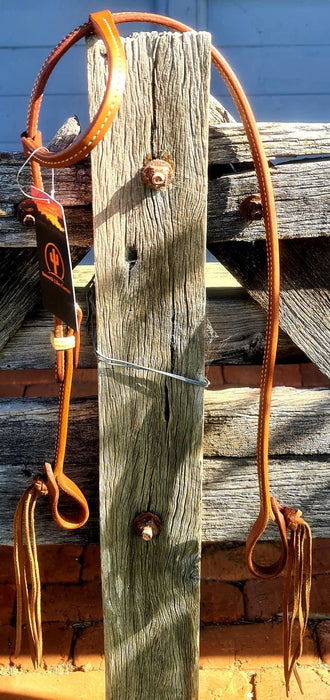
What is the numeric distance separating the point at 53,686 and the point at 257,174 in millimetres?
1451

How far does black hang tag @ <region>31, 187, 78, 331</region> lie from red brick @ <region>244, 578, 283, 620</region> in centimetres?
130

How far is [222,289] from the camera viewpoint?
58.2 inches

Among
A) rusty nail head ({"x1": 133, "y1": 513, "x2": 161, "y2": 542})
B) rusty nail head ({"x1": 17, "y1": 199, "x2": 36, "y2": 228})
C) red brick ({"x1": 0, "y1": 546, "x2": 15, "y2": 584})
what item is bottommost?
red brick ({"x1": 0, "y1": 546, "x2": 15, "y2": 584})

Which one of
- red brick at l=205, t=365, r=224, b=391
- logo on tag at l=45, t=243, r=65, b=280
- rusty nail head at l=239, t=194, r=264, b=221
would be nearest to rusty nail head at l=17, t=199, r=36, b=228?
logo on tag at l=45, t=243, r=65, b=280

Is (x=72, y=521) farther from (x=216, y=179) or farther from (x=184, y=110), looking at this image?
(x=184, y=110)

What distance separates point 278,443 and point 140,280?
0.50 meters

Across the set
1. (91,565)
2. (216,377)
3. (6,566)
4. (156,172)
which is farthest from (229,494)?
(216,377)

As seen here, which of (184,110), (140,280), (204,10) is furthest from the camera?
(204,10)

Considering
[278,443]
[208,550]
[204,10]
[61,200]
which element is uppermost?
[204,10]

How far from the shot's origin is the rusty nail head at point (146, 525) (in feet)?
4.41

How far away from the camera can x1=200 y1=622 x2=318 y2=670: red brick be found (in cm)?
190

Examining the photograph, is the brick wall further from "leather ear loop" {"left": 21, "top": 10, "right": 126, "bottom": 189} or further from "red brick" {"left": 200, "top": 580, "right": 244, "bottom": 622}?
"leather ear loop" {"left": 21, "top": 10, "right": 126, "bottom": 189}

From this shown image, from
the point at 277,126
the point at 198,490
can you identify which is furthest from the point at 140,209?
the point at 198,490

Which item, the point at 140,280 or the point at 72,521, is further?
the point at 72,521
